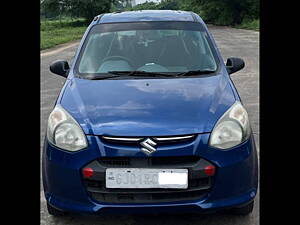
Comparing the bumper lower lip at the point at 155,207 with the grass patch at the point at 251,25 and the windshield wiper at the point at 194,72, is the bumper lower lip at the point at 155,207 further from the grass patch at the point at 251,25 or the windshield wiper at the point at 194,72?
the grass patch at the point at 251,25

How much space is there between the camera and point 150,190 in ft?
8.36

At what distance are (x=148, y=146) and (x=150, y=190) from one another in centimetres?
29

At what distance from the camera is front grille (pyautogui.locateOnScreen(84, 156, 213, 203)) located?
2539mm

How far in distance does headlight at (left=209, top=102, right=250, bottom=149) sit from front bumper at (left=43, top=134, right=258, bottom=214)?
49 millimetres

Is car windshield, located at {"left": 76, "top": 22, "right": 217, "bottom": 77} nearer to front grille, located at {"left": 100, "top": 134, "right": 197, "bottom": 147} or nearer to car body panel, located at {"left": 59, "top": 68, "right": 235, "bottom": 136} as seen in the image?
car body panel, located at {"left": 59, "top": 68, "right": 235, "bottom": 136}

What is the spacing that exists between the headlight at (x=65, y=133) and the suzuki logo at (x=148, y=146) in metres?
0.40

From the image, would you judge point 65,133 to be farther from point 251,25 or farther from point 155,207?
point 251,25

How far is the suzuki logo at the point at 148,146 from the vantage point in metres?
2.52

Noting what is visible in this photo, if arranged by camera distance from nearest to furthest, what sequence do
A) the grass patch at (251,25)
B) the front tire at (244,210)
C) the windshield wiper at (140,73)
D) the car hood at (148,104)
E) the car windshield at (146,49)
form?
the car hood at (148,104)
the front tire at (244,210)
the windshield wiper at (140,73)
the car windshield at (146,49)
the grass patch at (251,25)

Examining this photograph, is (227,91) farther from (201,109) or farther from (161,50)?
(161,50)

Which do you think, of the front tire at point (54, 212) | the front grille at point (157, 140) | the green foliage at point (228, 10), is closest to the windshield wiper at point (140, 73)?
the front grille at point (157, 140)

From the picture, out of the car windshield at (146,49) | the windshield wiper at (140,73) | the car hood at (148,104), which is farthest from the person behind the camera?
the car windshield at (146,49)

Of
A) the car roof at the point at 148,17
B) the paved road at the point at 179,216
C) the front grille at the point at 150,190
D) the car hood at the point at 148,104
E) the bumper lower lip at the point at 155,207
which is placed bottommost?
the paved road at the point at 179,216
